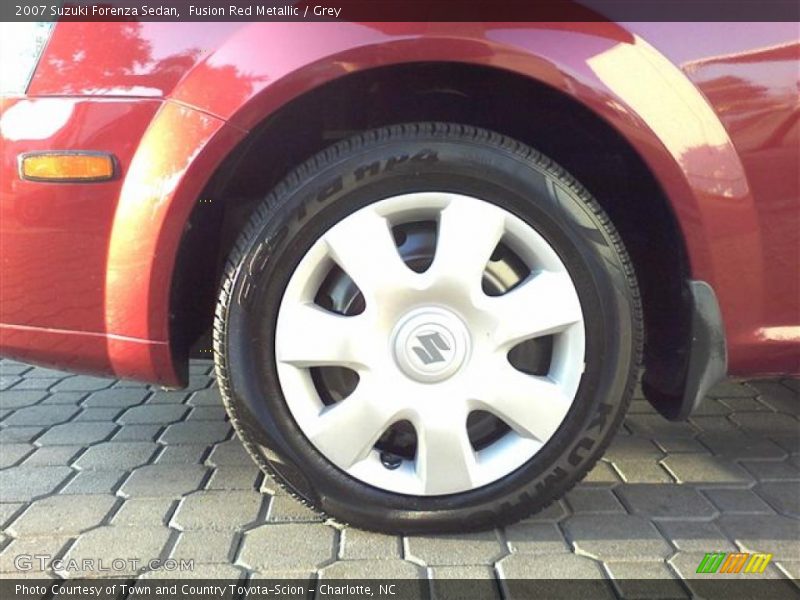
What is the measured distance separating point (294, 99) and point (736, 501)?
1.55 metres

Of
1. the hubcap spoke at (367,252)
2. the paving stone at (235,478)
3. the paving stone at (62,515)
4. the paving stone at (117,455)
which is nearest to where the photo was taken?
the hubcap spoke at (367,252)

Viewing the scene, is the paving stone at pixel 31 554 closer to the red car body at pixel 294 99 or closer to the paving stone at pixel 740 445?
the red car body at pixel 294 99

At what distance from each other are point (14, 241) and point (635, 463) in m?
1.79

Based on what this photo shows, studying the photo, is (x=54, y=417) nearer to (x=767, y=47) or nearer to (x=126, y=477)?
(x=126, y=477)

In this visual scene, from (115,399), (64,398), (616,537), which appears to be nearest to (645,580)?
(616,537)

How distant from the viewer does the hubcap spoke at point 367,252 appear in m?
1.69

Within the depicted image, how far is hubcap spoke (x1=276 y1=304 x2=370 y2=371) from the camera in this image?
5.64 ft

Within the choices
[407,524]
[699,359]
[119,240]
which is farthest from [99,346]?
[699,359]

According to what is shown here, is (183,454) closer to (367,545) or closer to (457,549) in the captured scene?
(367,545)

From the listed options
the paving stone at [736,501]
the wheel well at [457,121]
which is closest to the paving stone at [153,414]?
the wheel well at [457,121]

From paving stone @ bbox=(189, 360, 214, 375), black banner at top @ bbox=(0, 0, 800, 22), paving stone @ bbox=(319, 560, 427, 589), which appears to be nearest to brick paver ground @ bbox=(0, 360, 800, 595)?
paving stone @ bbox=(319, 560, 427, 589)

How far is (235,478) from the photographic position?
2113 millimetres

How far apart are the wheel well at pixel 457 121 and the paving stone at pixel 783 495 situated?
480 millimetres

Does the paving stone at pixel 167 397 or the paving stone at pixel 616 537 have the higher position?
the paving stone at pixel 616 537
